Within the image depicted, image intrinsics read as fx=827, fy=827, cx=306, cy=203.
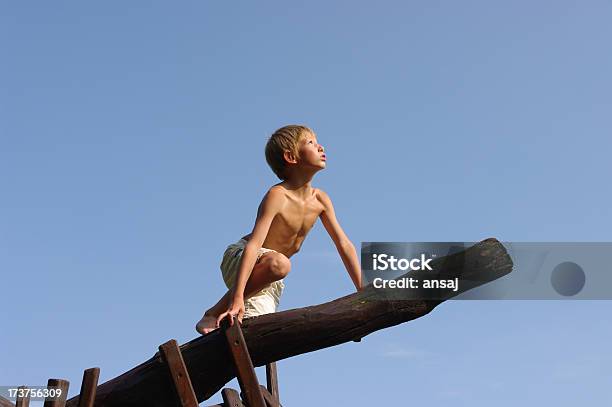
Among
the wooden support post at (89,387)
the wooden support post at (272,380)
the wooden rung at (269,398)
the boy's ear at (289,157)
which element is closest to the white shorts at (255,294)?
the boy's ear at (289,157)

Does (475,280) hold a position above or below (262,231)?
below

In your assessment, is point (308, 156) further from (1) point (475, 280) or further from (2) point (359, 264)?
(1) point (475, 280)

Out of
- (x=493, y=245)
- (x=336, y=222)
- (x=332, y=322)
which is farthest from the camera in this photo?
(x=336, y=222)

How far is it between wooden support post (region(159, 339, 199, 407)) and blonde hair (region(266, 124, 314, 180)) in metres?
1.46

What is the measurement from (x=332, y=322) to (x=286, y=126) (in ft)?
5.14

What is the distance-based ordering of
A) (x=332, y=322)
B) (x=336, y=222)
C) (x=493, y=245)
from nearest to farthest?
(x=493, y=245)
(x=332, y=322)
(x=336, y=222)

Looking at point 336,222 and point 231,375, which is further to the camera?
point 336,222

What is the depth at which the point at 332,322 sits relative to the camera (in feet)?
17.9

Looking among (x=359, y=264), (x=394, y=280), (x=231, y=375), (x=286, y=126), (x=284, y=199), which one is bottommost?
(x=231, y=375)

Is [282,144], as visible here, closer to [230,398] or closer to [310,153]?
[310,153]

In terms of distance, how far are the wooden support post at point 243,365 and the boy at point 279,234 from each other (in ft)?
0.44

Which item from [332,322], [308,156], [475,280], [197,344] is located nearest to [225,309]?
[197,344]

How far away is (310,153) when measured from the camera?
6.02 metres

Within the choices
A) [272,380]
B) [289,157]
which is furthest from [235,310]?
[272,380]
